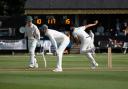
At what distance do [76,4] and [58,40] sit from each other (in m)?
24.6

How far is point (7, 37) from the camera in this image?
45875mm

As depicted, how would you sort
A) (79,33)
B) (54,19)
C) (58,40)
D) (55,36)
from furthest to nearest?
(54,19) → (79,33) → (58,40) → (55,36)

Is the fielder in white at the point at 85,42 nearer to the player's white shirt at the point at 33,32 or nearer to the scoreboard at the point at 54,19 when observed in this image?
the player's white shirt at the point at 33,32

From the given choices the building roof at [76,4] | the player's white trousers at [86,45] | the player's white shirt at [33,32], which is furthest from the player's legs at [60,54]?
the building roof at [76,4]

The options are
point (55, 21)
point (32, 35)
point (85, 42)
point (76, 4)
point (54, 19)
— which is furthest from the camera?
point (55, 21)

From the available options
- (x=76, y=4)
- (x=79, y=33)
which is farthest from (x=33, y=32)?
(x=76, y=4)

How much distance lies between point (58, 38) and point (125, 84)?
6.45 meters

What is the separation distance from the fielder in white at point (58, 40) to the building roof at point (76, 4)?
23.7 meters

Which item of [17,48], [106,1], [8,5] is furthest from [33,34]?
[8,5]

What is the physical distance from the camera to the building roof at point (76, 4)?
155 feet

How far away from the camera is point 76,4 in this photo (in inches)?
1884

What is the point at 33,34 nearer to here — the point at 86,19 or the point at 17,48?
the point at 17,48

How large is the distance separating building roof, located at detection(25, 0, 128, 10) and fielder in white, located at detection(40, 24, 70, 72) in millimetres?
23706

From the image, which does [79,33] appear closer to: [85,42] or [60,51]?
[85,42]
